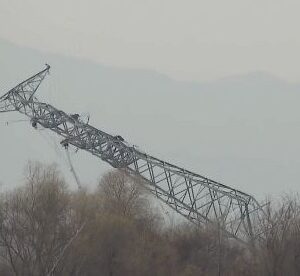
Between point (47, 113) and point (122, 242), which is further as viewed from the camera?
point (47, 113)

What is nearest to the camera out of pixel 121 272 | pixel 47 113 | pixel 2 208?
pixel 2 208

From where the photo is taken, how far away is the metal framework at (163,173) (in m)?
39.2

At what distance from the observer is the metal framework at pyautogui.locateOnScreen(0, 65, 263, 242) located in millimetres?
39250

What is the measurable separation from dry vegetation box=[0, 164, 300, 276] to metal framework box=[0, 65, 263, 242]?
133 centimetres

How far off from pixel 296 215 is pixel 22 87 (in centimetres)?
2077

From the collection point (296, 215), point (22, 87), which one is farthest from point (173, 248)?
point (22, 87)

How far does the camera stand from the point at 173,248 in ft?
137

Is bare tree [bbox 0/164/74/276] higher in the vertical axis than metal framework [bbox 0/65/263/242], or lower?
lower

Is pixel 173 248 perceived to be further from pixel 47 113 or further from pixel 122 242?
pixel 47 113

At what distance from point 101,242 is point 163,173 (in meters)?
6.30

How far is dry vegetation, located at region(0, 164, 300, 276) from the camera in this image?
3534 cm

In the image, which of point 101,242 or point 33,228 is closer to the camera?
point 33,228

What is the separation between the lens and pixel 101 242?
3744 centimetres

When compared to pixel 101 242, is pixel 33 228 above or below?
below
